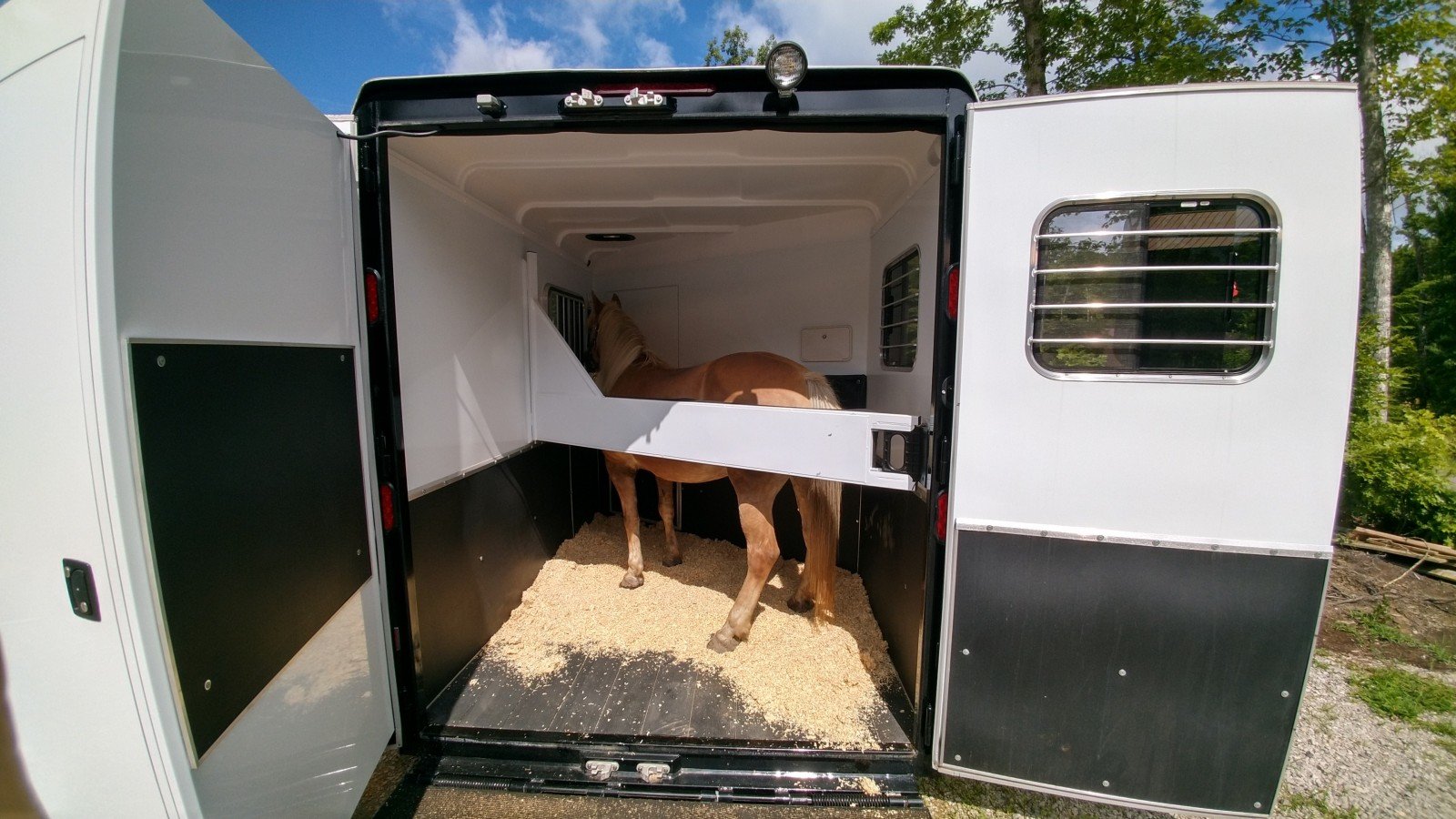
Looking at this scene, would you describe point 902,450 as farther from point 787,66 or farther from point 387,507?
point 387,507

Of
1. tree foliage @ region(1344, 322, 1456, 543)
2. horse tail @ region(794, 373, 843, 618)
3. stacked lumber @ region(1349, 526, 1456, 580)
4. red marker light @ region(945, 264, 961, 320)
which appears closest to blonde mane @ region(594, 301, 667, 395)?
horse tail @ region(794, 373, 843, 618)

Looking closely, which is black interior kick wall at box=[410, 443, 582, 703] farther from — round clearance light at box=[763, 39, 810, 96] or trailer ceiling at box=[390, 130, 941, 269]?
round clearance light at box=[763, 39, 810, 96]

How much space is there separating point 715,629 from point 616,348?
1954 mm

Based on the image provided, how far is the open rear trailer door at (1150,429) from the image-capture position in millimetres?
1331

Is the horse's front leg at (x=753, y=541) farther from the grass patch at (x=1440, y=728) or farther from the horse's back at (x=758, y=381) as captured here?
the grass patch at (x=1440, y=728)

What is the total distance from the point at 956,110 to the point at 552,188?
1859 millimetres

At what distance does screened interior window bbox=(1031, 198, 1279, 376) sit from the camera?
4.52 feet

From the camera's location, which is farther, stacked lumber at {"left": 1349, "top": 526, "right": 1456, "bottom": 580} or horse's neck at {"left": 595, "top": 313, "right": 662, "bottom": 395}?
stacked lumber at {"left": 1349, "top": 526, "right": 1456, "bottom": 580}

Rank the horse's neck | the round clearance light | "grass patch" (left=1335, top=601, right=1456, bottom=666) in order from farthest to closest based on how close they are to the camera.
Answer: the horse's neck
"grass patch" (left=1335, top=601, right=1456, bottom=666)
the round clearance light

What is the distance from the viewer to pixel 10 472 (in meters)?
0.90

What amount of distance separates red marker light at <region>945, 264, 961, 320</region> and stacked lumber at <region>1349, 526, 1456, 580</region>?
5.49 meters

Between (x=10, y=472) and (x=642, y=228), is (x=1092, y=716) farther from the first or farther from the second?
(x=642, y=228)

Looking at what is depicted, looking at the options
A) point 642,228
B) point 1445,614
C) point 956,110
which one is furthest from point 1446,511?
point 642,228

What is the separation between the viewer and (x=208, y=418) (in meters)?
1.03
